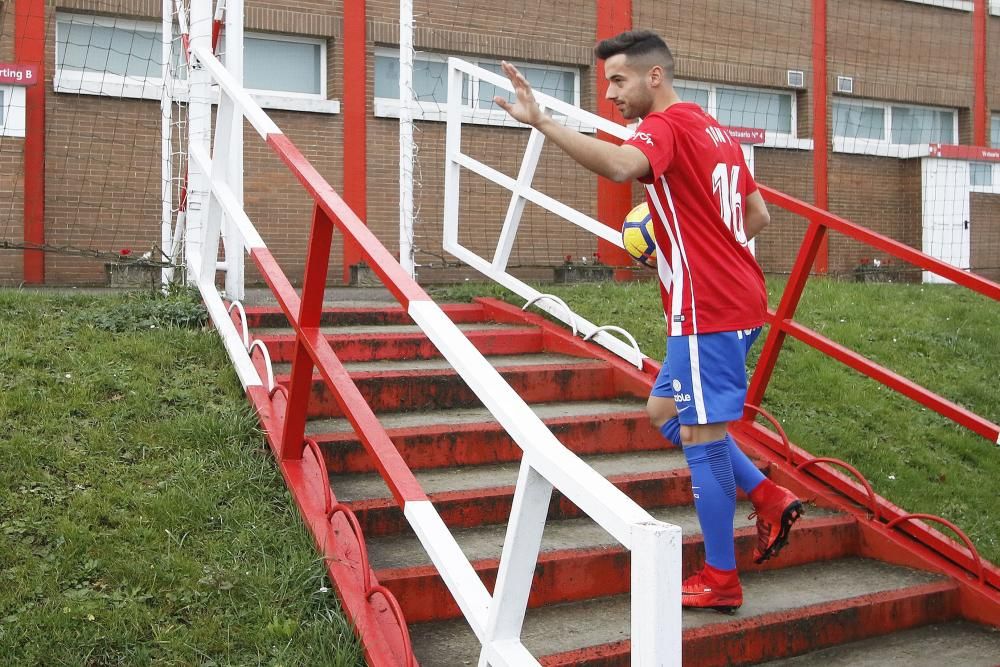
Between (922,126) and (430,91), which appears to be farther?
(922,126)

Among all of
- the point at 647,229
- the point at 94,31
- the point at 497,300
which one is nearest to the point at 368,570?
the point at 647,229

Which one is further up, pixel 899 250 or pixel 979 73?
pixel 979 73

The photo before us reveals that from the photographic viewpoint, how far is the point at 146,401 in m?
4.05

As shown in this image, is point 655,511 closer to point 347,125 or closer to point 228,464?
point 228,464

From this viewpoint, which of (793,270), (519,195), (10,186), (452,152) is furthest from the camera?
(10,186)

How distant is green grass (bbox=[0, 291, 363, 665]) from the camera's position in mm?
2824

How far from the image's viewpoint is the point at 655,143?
2998mm

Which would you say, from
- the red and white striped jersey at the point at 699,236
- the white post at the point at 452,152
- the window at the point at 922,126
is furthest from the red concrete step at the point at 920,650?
the window at the point at 922,126

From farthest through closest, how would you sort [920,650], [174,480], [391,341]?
1. [391,341]
2. [174,480]
3. [920,650]

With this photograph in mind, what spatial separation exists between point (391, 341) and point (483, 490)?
4.64ft

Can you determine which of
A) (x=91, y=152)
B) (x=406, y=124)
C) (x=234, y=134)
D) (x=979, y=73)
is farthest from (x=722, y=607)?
(x=979, y=73)

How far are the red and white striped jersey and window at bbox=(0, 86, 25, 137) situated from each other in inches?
401

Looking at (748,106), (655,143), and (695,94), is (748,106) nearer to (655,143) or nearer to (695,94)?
(695,94)

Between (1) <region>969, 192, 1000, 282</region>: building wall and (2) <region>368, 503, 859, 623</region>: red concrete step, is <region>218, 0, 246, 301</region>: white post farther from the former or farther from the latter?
(1) <region>969, 192, 1000, 282</region>: building wall
